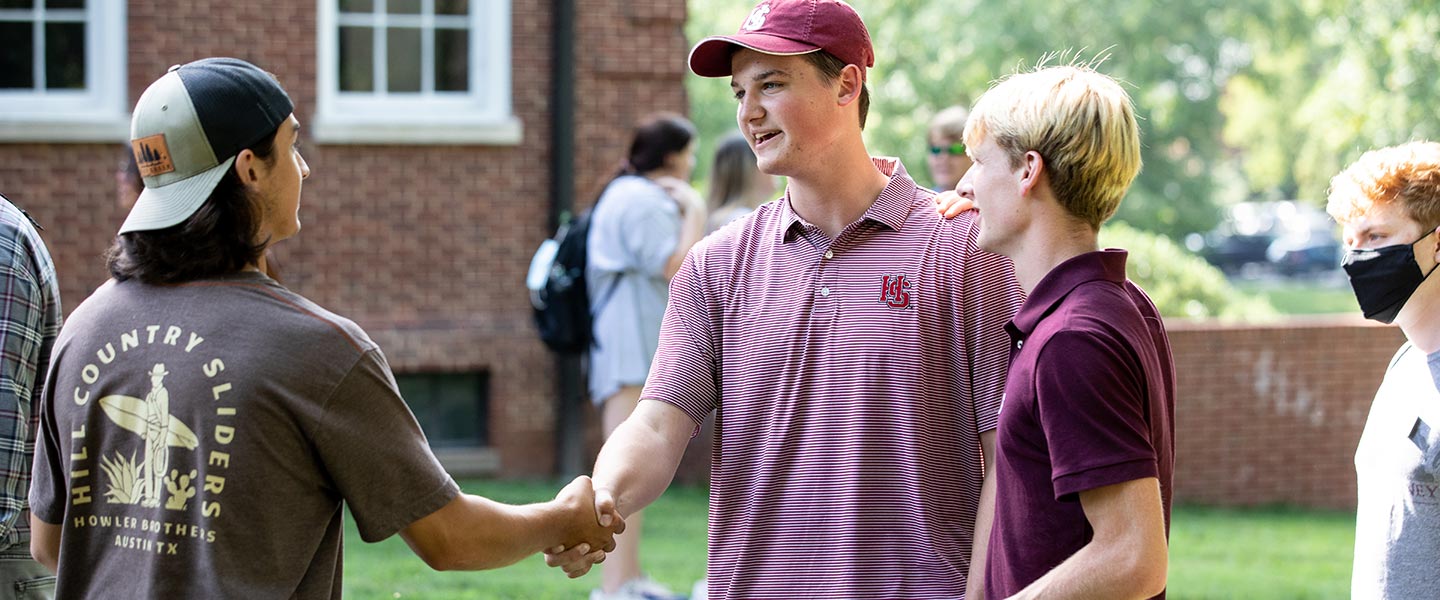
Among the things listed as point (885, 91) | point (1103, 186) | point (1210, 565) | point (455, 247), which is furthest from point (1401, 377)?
point (885, 91)

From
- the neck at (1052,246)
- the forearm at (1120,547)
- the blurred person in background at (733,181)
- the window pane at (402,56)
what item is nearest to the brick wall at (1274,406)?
the blurred person in background at (733,181)

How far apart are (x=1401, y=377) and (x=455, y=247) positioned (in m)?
7.88

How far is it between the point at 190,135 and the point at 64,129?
26.0ft

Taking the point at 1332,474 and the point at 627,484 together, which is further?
the point at 1332,474

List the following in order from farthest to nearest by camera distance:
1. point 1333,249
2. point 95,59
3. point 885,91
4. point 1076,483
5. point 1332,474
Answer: point 1333,249, point 885,91, point 1332,474, point 95,59, point 1076,483

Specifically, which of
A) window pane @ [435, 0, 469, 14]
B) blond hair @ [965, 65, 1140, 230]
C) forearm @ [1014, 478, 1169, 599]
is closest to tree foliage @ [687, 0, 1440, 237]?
window pane @ [435, 0, 469, 14]

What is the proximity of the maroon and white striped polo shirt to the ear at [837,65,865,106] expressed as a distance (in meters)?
0.25

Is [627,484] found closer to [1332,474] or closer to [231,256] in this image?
[231,256]

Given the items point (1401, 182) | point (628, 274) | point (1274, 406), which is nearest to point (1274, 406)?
point (1274, 406)

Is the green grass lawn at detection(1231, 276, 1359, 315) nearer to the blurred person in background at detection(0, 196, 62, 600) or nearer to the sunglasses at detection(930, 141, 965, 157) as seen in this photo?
the sunglasses at detection(930, 141, 965, 157)

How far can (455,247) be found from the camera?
1060cm

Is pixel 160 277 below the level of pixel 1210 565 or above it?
above

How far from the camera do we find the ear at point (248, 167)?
285 centimetres

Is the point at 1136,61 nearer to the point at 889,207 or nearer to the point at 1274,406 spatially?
the point at 1274,406
